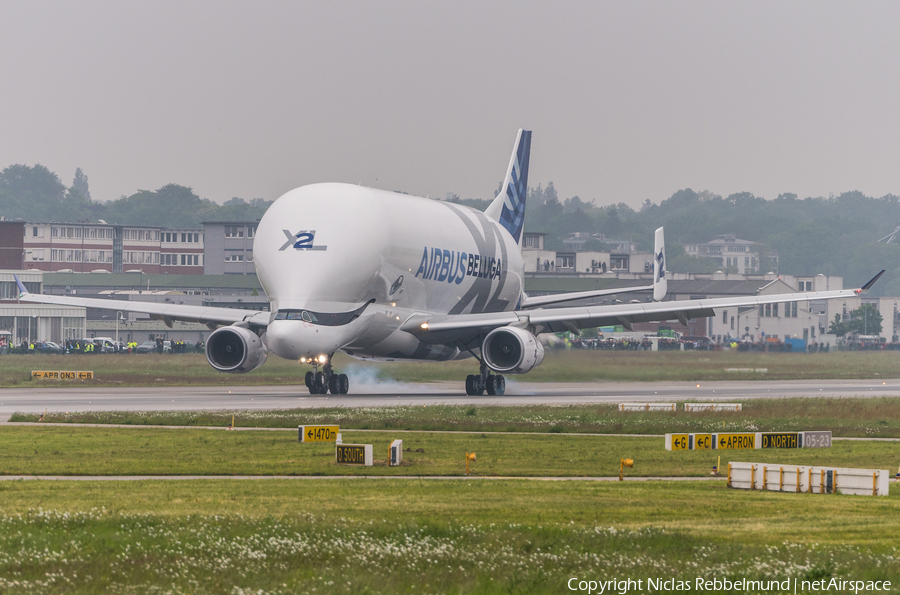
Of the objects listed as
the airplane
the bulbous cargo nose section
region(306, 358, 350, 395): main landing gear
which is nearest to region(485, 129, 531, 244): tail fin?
the airplane

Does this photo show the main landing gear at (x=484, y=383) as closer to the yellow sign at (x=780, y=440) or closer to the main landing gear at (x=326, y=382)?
the main landing gear at (x=326, y=382)

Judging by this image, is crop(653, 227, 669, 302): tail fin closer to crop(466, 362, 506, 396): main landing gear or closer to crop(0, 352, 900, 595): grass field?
crop(466, 362, 506, 396): main landing gear

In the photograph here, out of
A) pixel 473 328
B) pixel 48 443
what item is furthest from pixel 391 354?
pixel 48 443

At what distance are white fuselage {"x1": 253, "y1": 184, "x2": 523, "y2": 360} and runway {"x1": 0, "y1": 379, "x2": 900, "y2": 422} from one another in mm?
2268

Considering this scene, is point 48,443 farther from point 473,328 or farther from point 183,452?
point 473,328

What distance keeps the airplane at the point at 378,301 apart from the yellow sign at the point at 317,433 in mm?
15263

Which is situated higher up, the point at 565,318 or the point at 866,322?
the point at 866,322

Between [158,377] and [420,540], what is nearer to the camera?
[420,540]

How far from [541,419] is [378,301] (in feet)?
45.1

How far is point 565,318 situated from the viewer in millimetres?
53031

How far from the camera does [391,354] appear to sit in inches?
2116

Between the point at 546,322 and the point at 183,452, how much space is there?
27019 millimetres

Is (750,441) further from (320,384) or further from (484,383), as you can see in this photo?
(320,384)

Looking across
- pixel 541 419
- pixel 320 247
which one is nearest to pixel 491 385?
pixel 320 247
